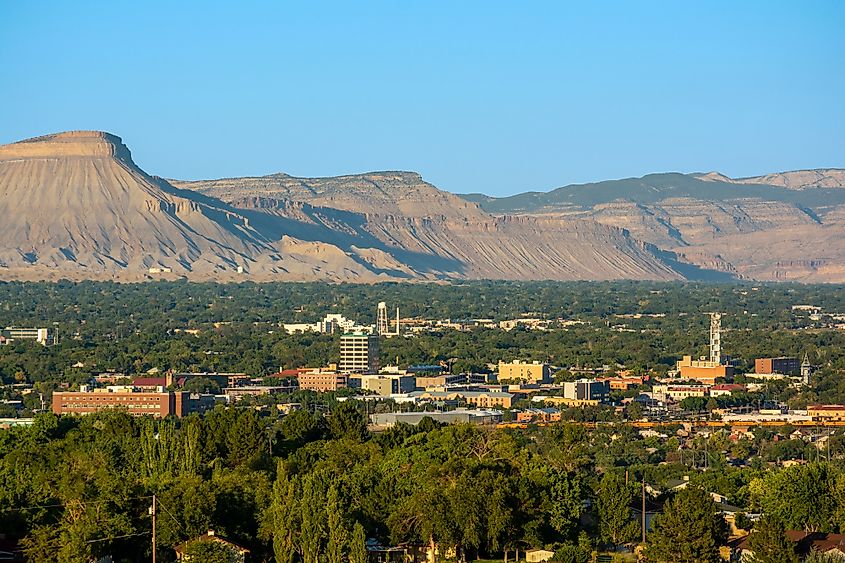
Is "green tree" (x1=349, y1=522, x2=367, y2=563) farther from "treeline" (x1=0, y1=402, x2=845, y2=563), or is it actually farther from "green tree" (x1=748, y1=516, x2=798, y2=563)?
"green tree" (x1=748, y1=516, x2=798, y2=563)

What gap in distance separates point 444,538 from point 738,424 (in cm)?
5755

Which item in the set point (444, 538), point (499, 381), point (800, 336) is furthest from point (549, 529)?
point (800, 336)

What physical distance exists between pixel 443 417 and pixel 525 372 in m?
40.4

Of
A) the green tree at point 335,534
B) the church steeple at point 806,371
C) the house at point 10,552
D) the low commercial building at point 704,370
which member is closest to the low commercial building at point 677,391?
the low commercial building at point 704,370

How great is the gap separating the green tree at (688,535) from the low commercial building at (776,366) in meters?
98.5

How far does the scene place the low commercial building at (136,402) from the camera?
11956cm

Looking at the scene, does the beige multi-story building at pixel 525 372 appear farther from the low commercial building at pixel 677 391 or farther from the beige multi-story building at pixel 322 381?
the beige multi-story building at pixel 322 381

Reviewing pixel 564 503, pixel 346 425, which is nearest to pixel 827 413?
pixel 346 425

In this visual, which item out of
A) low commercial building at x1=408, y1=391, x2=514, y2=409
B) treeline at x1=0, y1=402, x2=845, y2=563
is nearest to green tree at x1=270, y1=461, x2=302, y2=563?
treeline at x1=0, y1=402, x2=845, y2=563

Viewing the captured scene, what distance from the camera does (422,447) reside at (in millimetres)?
71688

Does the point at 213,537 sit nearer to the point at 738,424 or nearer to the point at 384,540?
the point at 384,540

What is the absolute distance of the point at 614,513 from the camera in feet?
212

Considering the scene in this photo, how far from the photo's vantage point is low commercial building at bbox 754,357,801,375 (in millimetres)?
158875

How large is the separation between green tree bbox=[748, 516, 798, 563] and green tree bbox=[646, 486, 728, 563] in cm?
105
